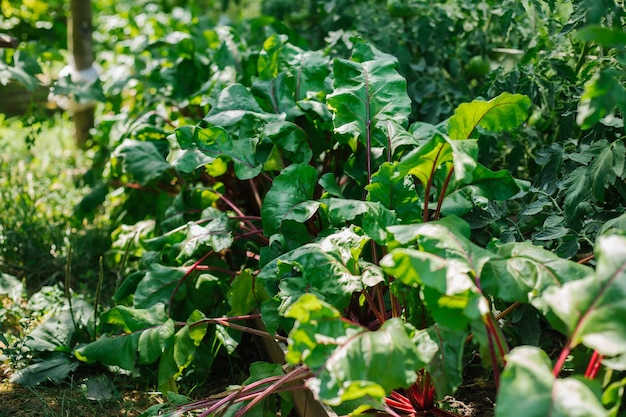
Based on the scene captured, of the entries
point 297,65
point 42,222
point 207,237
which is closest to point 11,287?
point 42,222

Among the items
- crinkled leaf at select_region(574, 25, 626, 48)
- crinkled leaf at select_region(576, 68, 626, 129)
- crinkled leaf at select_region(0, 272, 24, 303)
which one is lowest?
crinkled leaf at select_region(0, 272, 24, 303)

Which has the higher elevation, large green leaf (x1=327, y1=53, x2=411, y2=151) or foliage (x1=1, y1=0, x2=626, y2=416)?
large green leaf (x1=327, y1=53, x2=411, y2=151)

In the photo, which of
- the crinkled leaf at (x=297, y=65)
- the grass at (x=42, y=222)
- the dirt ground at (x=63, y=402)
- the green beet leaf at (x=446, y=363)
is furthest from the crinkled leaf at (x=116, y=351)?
the crinkled leaf at (x=297, y=65)

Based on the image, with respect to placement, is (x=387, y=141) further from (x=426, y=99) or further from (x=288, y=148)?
(x=426, y=99)

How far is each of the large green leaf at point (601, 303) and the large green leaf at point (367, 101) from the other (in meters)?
0.89

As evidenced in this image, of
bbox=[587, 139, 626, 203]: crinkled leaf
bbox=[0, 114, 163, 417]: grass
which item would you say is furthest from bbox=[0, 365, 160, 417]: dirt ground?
bbox=[587, 139, 626, 203]: crinkled leaf

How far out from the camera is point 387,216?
5.91 ft

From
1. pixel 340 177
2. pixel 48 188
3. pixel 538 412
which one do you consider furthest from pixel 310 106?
pixel 48 188

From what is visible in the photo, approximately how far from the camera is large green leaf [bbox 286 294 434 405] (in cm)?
141

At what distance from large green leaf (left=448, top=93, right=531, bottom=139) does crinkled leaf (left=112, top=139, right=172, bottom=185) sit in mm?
1304

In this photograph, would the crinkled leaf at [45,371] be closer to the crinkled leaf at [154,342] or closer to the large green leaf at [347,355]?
the crinkled leaf at [154,342]

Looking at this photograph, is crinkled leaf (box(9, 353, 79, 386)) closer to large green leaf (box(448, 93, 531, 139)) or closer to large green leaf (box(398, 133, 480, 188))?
large green leaf (box(398, 133, 480, 188))

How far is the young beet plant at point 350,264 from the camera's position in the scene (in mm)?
1401

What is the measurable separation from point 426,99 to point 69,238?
170cm
